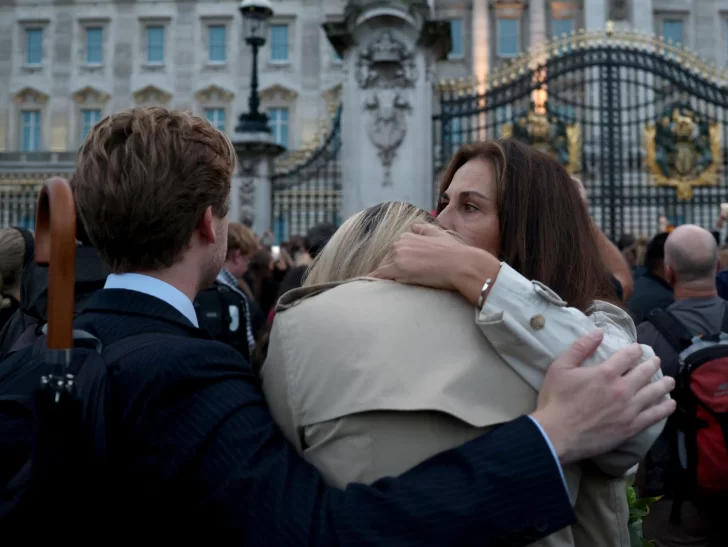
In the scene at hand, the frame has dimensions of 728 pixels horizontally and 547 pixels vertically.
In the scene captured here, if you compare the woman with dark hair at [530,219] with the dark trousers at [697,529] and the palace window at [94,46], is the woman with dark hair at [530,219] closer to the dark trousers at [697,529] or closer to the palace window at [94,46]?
the dark trousers at [697,529]

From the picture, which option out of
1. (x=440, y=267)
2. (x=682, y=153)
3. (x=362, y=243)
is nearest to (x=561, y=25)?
(x=682, y=153)

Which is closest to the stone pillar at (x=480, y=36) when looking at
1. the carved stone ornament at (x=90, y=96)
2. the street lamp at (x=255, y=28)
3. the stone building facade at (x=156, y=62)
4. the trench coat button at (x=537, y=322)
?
the stone building facade at (x=156, y=62)

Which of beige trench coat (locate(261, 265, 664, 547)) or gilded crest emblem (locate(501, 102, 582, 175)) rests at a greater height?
gilded crest emblem (locate(501, 102, 582, 175))

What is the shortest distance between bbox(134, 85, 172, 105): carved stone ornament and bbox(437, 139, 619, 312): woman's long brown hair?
39.0m

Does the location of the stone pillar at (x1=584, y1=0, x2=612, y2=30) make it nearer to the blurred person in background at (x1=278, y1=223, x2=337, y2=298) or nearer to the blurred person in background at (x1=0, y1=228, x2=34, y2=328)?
the blurred person in background at (x1=278, y1=223, x2=337, y2=298)

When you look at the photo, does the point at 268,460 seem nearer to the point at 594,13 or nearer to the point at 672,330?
the point at 672,330

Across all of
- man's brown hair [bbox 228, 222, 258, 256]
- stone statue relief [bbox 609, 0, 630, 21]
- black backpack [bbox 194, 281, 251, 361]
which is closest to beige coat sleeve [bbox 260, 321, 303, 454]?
black backpack [bbox 194, 281, 251, 361]

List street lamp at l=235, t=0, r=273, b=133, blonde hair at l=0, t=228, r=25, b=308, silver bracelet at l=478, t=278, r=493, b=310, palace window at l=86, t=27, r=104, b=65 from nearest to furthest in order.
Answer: silver bracelet at l=478, t=278, r=493, b=310 < blonde hair at l=0, t=228, r=25, b=308 < street lamp at l=235, t=0, r=273, b=133 < palace window at l=86, t=27, r=104, b=65

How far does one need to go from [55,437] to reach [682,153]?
14.2m

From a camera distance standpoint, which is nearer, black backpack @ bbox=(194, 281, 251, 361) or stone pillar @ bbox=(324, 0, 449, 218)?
black backpack @ bbox=(194, 281, 251, 361)

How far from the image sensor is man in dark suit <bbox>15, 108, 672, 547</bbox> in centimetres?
148

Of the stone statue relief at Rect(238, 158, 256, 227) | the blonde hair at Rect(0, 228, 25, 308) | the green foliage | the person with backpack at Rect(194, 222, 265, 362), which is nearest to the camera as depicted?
the green foliage

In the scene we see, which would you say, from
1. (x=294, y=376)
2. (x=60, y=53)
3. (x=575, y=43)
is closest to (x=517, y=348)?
(x=294, y=376)

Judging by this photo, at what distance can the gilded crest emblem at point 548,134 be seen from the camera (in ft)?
45.0
